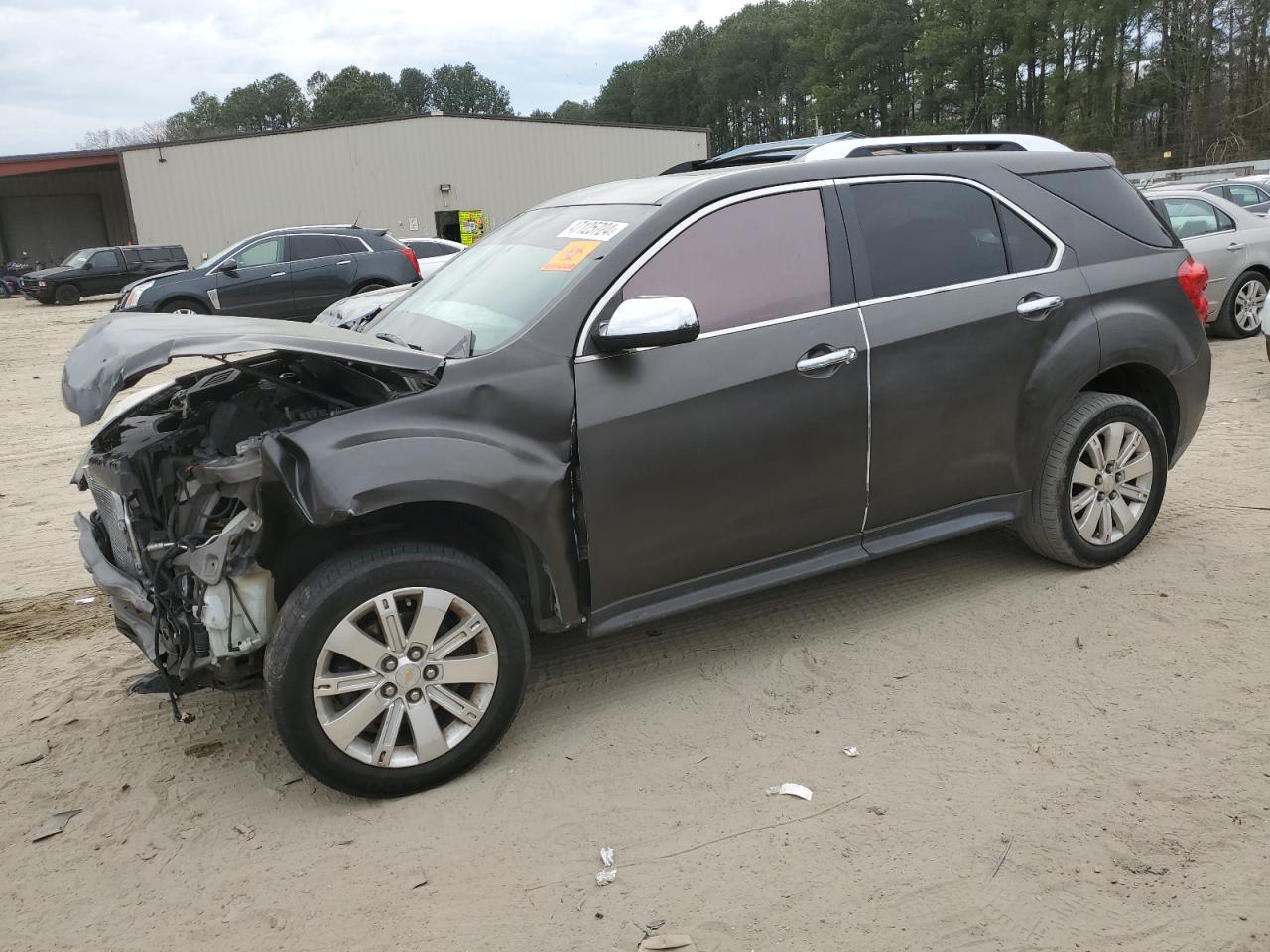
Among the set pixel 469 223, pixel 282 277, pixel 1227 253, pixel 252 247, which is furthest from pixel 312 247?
pixel 469 223

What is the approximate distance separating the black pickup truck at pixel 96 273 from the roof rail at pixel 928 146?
2654 cm

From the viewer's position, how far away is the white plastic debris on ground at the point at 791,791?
3105 mm

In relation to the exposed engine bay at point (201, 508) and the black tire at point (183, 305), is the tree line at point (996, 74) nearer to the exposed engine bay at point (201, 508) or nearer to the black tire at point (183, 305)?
the black tire at point (183, 305)

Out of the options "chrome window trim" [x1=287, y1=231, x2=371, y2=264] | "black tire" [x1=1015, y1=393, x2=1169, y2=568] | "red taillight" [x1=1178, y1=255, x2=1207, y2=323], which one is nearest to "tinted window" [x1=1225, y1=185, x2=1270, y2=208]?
"red taillight" [x1=1178, y1=255, x2=1207, y2=323]

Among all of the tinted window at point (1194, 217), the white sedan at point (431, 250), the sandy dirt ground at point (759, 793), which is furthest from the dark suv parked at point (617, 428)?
the white sedan at point (431, 250)

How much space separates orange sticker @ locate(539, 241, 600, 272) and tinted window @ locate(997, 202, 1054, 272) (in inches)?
69.7

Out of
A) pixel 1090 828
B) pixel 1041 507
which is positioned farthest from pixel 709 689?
pixel 1041 507

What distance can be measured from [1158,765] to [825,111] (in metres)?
81.8

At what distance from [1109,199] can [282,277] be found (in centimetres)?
1366

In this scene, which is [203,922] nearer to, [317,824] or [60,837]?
[317,824]

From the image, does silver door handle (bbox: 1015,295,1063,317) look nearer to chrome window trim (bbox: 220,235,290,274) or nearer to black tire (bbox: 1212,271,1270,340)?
black tire (bbox: 1212,271,1270,340)

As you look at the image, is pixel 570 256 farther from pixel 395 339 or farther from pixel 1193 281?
pixel 1193 281

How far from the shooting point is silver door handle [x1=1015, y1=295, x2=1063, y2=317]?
4.12m

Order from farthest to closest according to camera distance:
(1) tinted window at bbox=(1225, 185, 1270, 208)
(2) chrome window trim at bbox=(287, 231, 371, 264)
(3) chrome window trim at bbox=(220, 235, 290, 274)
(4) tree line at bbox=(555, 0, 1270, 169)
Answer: (4) tree line at bbox=(555, 0, 1270, 169) < (2) chrome window trim at bbox=(287, 231, 371, 264) < (3) chrome window trim at bbox=(220, 235, 290, 274) < (1) tinted window at bbox=(1225, 185, 1270, 208)
